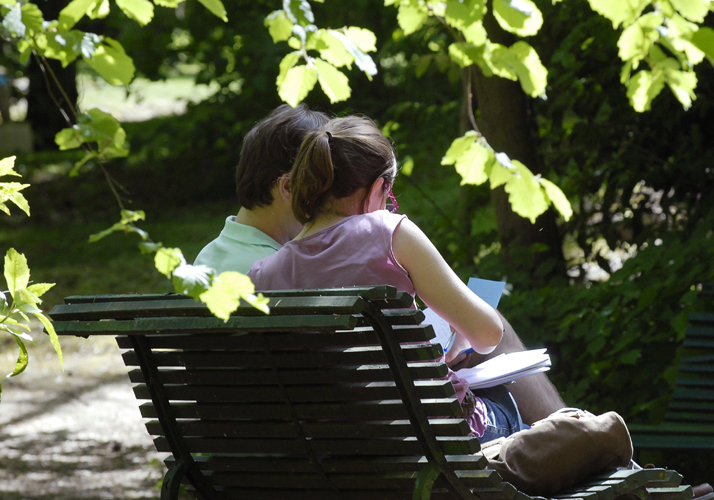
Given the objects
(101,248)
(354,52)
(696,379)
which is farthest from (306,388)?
(101,248)

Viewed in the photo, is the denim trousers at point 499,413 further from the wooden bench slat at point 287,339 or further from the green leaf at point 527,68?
the green leaf at point 527,68

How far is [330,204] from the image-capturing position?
6.99 feet

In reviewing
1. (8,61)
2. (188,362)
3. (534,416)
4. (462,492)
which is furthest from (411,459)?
(8,61)

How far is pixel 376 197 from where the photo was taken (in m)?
2.19

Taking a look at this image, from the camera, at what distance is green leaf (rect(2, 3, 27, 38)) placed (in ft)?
5.58

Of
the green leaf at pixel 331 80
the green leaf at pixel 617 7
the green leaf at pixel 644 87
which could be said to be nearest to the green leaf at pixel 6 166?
the green leaf at pixel 331 80

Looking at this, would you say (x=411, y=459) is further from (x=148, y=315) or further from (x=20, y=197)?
(x=20, y=197)

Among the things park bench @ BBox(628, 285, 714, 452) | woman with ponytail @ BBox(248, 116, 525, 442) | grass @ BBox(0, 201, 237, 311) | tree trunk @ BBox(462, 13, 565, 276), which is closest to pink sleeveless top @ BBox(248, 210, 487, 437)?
woman with ponytail @ BBox(248, 116, 525, 442)

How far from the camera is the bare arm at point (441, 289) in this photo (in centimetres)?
201

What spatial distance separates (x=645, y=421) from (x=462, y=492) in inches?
87.4

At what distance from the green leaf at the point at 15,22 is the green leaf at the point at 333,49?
2.00ft

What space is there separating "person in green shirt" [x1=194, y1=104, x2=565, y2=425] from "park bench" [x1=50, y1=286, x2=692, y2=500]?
1.59 ft

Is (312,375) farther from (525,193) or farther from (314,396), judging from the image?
(525,193)

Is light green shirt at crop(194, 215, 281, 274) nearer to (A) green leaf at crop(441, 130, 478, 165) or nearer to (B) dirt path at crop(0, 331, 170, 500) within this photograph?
(A) green leaf at crop(441, 130, 478, 165)
